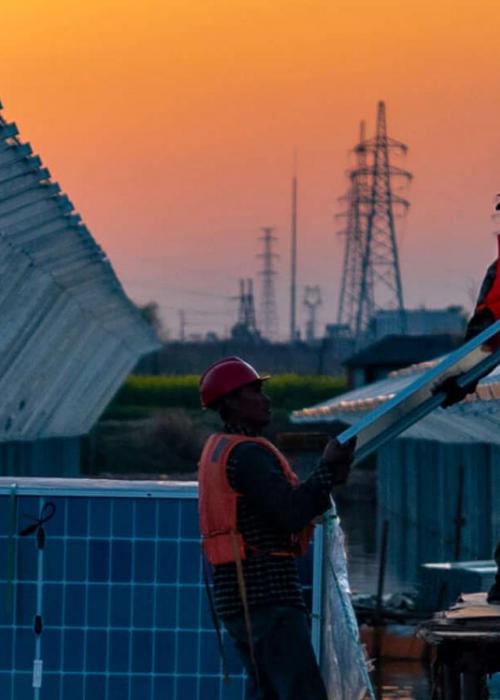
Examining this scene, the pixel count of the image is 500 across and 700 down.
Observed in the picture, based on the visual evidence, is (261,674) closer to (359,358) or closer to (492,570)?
(492,570)

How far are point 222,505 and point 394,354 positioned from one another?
73.1m

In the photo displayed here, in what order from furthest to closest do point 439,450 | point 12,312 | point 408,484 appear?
point 408,484 → point 439,450 → point 12,312

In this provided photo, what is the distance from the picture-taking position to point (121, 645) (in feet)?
39.9

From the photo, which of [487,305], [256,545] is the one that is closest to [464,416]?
[487,305]

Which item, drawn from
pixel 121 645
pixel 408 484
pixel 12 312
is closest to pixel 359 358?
pixel 408 484

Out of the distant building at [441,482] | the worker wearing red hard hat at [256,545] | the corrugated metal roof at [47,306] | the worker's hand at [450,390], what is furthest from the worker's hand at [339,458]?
the distant building at [441,482]

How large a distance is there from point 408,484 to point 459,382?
4201cm

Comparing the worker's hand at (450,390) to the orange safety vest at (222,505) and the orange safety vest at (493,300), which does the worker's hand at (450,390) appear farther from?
the orange safety vest at (222,505)

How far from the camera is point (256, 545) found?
8.87 meters

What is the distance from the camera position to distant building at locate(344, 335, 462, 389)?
81312 millimetres

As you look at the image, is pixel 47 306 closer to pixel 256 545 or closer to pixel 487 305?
pixel 487 305

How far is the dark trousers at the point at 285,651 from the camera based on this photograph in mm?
8789

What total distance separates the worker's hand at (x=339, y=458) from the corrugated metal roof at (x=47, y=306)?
9808 mm

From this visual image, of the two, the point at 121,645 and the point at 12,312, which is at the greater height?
the point at 12,312
